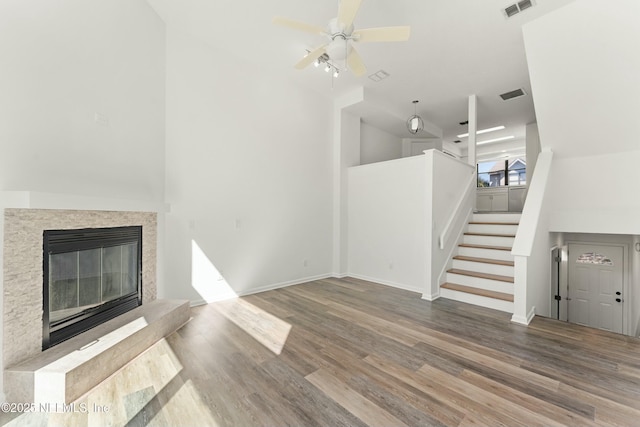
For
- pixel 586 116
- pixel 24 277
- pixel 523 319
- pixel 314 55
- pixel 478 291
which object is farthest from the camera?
pixel 478 291

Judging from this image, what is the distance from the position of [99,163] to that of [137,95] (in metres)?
0.95

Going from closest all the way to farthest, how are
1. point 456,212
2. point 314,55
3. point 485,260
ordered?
point 314,55, point 485,260, point 456,212

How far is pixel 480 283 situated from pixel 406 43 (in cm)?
358

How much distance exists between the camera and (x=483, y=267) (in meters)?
4.14

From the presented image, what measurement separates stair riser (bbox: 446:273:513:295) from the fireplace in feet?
14.2

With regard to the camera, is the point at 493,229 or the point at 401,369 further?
the point at 493,229

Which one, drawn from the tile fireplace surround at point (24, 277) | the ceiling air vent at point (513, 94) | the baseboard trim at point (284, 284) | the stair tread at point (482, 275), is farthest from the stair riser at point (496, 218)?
the tile fireplace surround at point (24, 277)

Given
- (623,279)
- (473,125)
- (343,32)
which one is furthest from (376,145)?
(623,279)

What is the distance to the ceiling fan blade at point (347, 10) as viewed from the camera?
210 centimetres

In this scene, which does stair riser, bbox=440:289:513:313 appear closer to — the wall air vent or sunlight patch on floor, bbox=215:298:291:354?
sunlight patch on floor, bbox=215:298:291:354

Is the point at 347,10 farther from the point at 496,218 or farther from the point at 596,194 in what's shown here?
the point at 496,218

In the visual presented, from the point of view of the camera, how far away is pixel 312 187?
203 inches

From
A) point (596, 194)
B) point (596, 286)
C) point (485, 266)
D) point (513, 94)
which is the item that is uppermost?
point (513, 94)

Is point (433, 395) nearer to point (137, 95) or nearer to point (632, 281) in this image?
point (137, 95)
